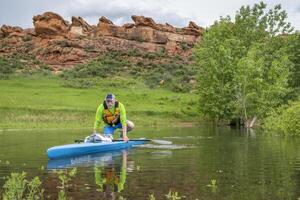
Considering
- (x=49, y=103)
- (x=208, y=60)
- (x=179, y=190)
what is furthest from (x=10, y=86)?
(x=179, y=190)

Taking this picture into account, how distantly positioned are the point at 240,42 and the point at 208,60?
12.8 feet

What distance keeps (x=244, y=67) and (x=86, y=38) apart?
254ft

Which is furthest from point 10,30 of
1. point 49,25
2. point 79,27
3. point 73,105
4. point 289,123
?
point 289,123

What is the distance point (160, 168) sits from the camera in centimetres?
1611

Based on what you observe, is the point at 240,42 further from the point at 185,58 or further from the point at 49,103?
the point at 185,58

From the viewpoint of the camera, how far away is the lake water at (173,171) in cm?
1166

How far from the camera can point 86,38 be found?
121312mm

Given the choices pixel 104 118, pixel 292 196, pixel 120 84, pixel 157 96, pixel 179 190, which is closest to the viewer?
pixel 292 196

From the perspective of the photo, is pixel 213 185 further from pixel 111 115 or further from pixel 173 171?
pixel 111 115

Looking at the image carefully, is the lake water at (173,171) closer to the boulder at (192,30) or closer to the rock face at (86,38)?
the rock face at (86,38)

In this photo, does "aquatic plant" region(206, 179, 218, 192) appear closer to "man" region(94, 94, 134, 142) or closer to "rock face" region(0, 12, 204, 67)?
Result: "man" region(94, 94, 134, 142)

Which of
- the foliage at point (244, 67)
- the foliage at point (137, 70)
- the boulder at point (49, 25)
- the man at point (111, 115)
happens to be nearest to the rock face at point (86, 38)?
the boulder at point (49, 25)

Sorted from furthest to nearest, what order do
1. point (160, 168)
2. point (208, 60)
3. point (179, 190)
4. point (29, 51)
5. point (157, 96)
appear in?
point (29, 51)
point (157, 96)
point (208, 60)
point (160, 168)
point (179, 190)

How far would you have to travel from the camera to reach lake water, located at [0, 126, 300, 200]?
11.7 meters
